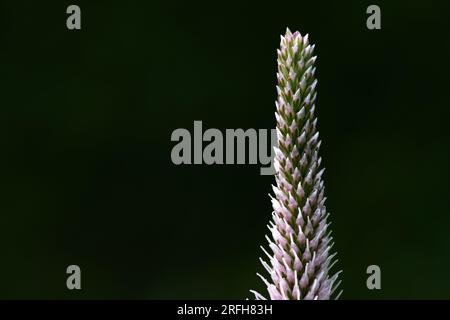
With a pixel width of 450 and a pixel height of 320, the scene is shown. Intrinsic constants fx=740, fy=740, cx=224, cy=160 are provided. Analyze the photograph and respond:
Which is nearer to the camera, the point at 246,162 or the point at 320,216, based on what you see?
the point at 320,216

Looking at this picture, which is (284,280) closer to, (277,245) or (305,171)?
(277,245)
